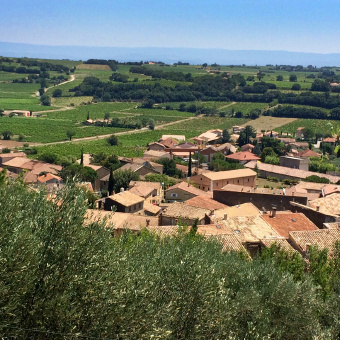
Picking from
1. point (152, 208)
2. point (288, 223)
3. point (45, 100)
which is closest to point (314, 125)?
point (45, 100)

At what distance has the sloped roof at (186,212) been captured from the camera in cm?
2827

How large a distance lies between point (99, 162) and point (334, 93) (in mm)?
96674

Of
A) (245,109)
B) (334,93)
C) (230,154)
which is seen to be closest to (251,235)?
(230,154)

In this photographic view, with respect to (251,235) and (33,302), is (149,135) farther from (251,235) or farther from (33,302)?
(33,302)

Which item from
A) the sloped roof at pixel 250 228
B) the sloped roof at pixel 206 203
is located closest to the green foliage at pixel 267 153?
the sloped roof at pixel 206 203

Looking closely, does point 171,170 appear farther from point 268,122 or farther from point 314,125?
point 268,122

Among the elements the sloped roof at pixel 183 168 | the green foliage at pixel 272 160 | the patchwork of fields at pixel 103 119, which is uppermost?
the sloped roof at pixel 183 168

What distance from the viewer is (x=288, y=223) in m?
26.5

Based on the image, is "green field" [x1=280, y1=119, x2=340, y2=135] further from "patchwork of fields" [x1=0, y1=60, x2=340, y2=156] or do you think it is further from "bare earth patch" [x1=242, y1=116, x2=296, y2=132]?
"bare earth patch" [x1=242, y1=116, x2=296, y2=132]

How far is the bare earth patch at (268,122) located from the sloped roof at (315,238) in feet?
254

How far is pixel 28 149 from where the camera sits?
2685 inches

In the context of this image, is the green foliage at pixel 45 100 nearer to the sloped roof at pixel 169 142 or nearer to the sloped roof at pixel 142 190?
the sloped roof at pixel 169 142

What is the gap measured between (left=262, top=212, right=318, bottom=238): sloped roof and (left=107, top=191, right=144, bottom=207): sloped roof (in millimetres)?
9978

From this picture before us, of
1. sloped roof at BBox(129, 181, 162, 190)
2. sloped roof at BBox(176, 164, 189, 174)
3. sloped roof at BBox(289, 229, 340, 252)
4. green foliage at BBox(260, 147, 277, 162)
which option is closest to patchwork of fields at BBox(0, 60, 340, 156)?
sloped roof at BBox(176, 164, 189, 174)
